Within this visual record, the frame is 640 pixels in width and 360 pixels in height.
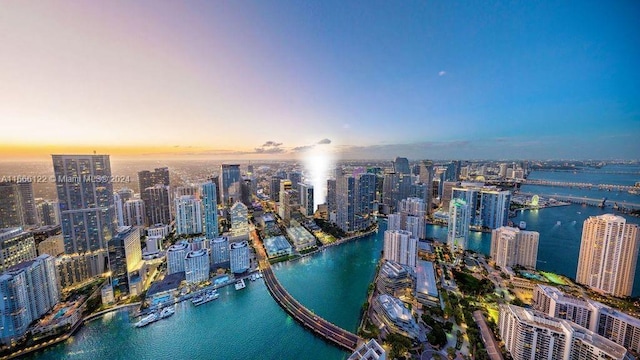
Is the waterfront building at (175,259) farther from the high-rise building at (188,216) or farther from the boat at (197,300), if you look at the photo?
the high-rise building at (188,216)

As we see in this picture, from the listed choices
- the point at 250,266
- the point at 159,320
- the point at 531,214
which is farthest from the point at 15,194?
the point at 531,214

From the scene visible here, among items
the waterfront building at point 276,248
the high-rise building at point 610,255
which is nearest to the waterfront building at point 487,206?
the high-rise building at point 610,255

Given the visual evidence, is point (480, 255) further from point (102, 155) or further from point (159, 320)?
point (102, 155)

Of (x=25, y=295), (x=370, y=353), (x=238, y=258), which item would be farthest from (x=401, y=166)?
(x=25, y=295)

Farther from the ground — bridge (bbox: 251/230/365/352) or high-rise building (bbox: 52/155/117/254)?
high-rise building (bbox: 52/155/117/254)

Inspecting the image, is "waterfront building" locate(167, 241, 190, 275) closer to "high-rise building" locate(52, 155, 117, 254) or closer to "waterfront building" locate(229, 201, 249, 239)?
"high-rise building" locate(52, 155, 117, 254)

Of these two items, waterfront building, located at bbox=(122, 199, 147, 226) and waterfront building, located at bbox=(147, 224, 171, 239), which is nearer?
waterfront building, located at bbox=(147, 224, 171, 239)

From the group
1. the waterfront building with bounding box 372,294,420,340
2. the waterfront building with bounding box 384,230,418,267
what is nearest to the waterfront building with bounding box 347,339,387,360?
the waterfront building with bounding box 372,294,420,340
